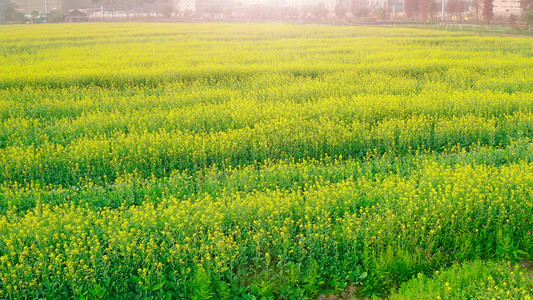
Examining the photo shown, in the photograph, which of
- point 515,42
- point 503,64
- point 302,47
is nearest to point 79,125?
point 503,64

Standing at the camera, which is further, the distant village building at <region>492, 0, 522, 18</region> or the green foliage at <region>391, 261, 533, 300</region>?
the distant village building at <region>492, 0, 522, 18</region>

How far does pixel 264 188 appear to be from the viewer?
8117mm

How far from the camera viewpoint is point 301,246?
19.2ft

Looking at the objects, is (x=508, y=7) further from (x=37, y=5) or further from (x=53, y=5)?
(x=37, y=5)

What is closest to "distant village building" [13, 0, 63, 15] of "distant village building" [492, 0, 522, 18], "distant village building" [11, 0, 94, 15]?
"distant village building" [11, 0, 94, 15]

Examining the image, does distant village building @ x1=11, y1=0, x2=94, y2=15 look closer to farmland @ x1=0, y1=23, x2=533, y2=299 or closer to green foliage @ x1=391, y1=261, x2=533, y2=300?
farmland @ x1=0, y1=23, x2=533, y2=299

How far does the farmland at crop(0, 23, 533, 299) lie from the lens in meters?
5.58

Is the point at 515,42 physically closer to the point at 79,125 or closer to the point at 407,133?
the point at 407,133

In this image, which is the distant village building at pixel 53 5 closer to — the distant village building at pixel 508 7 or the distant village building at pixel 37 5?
the distant village building at pixel 37 5

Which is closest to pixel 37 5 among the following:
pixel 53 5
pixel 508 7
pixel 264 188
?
pixel 53 5

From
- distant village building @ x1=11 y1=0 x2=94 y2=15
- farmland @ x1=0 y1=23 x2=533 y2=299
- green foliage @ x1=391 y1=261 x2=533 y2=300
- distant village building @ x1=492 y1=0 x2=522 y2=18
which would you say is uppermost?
distant village building @ x1=11 y1=0 x2=94 y2=15

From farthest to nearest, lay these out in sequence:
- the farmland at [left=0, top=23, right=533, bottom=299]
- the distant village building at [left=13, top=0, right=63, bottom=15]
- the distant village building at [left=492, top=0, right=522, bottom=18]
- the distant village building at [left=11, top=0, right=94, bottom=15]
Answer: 1. the distant village building at [left=13, top=0, right=63, bottom=15]
2. the distant village building at [left=11, top=0, right=94, bottom=15]
3. the distant village building at [left=492, top=0, right=522, bottom=18]
4. the farmland at [left=0, top=23, right=533, bottom=299]

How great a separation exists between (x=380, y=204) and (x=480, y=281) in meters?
1.95

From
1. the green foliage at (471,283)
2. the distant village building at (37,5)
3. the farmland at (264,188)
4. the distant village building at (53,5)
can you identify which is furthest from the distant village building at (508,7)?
the distant village building at (37,5)
